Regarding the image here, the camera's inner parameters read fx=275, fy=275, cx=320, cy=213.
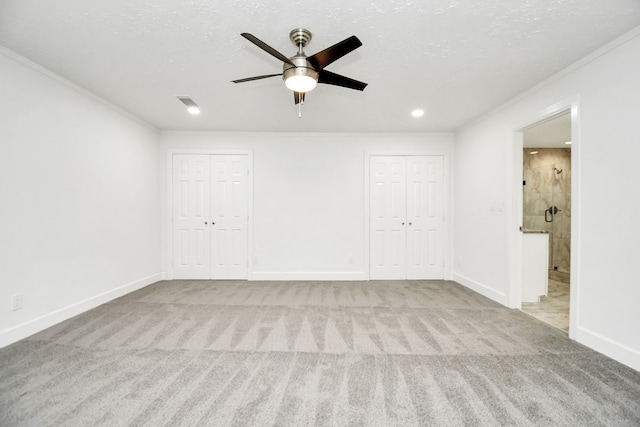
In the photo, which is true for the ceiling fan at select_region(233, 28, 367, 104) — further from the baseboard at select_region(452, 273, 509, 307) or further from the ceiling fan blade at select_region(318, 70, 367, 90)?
the baseboard at select_region(452, 273, 509, 307)

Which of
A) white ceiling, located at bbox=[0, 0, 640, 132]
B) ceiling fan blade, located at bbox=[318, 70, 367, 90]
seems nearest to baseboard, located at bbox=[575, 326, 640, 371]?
white ceiling, located at bbox=[0, 0, 640, 132]

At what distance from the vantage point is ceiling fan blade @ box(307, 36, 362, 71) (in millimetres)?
1686

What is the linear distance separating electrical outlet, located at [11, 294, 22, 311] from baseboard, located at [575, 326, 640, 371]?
4.87m

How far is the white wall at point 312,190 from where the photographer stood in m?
4.59

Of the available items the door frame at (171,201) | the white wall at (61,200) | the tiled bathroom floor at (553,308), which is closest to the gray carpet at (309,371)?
the tiled bathroom floor at (553,308)

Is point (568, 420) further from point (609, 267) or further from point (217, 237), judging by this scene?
point (217, 237)

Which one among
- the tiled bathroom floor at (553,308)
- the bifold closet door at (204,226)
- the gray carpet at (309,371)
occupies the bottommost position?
the tiled bathroom floor at (553,308)

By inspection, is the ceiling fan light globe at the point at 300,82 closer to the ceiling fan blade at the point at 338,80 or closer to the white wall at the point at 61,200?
the ceiling fan blade at the point at 338,80

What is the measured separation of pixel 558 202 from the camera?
5.70 meters

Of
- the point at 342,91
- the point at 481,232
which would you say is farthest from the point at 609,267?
the point at 342,91

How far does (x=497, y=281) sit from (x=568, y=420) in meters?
2.18

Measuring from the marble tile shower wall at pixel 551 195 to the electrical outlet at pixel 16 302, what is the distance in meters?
7.69

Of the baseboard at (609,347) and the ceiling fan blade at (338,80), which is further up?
the ceiling fan blade at (338,80)

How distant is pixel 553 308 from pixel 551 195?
3.54 meters
